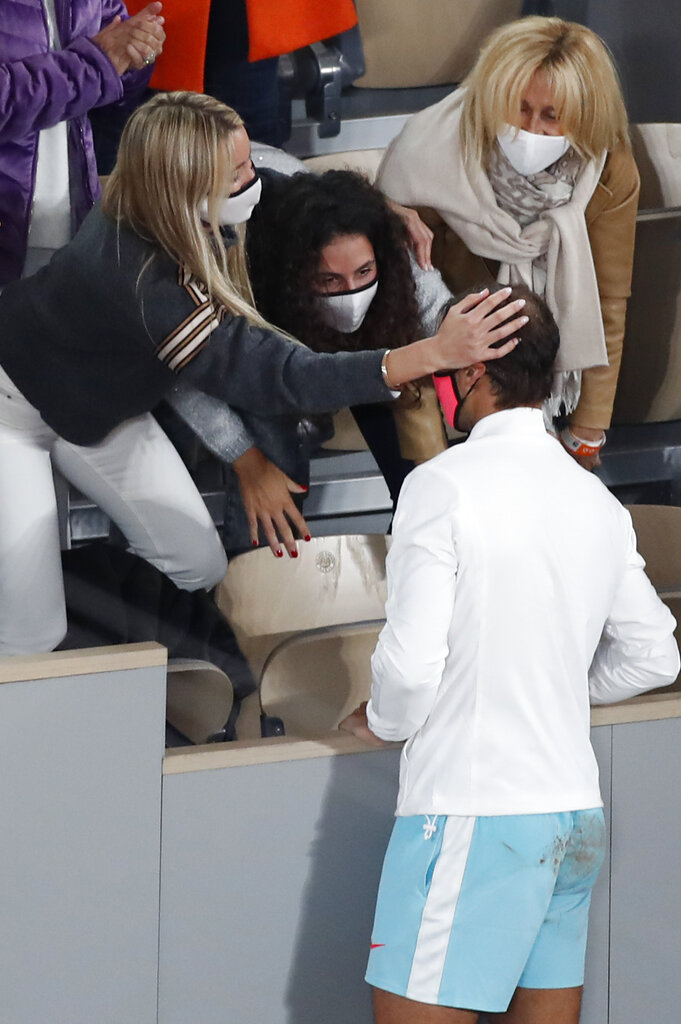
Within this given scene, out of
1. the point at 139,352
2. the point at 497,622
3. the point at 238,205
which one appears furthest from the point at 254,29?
the point at 497,622

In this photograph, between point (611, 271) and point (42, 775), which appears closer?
point (42, 775)

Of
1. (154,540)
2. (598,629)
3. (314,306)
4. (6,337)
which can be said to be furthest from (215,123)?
(598,629)

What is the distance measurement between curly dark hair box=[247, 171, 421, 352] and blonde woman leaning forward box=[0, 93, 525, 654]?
1.9 inches

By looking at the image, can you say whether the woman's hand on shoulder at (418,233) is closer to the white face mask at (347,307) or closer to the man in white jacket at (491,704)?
the white face mask at (347,307)

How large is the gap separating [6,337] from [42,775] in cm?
65

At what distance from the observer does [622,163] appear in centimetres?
221

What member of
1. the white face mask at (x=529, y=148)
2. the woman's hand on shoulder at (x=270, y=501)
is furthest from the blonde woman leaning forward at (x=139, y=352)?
the white face mask at (x=529, y=148)

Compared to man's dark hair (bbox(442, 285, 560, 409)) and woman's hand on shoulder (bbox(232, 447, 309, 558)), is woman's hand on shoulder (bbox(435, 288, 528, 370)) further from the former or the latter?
woman's hand on shoulder (bbox(232, 447, 309, 558))

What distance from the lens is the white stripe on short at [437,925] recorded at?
1608 mm

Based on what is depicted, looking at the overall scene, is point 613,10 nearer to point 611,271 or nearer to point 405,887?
point 611,271

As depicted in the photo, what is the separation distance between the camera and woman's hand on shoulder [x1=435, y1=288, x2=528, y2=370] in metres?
1.69

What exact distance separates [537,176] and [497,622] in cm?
88

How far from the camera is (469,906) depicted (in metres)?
Result: 1.61

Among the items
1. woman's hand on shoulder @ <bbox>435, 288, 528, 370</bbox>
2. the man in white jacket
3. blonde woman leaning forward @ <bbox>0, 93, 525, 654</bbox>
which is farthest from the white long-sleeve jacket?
blonde woman leaning forward @ <bbox>0, 93, 525, 654</bbox>
